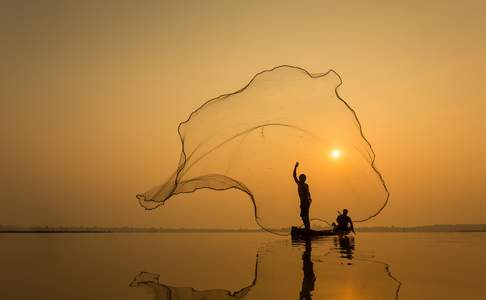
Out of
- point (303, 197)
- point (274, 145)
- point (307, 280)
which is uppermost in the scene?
point (274, 145)

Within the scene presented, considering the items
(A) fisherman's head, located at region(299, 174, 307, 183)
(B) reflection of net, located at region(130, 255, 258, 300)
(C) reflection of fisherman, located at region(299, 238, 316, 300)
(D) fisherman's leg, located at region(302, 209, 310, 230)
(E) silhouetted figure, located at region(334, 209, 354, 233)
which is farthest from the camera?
(E) silhouetted figure, located at region(334, 209, 354, 233)

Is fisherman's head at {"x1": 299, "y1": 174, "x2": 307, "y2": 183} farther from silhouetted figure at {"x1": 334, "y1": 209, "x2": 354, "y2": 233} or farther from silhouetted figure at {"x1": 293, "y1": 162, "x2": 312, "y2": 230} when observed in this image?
silhouetted figure at {"x1": 334, "y1": 209, "x2": 354, "y2": 233}

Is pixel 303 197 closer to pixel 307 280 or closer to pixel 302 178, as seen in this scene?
pixel 302 178

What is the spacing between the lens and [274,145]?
1580 centimetres

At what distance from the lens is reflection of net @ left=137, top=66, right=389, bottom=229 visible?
14.7 metres

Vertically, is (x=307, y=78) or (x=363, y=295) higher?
(x=307, y=78)

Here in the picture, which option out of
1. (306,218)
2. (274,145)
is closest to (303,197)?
(306,218)

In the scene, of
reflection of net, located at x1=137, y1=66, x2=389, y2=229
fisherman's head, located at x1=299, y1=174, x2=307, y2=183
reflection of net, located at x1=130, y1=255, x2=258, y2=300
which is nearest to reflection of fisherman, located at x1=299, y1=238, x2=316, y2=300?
reflection of net, located at x1=130, y1=255, x2=258, y2=300

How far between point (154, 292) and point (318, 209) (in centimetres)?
1178

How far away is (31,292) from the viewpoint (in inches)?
276

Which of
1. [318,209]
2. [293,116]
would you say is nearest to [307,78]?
[293,116]

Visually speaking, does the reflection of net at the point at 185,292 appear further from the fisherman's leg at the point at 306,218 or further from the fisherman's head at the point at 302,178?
the fisherman's leg at the point at 306,218

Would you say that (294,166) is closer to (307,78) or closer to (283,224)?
(283,224)

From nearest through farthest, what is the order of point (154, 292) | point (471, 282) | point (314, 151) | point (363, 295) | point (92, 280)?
point (363, 295)
point (154, 292)
point (471, 282)
point (92, 280)
point (314, 151)
